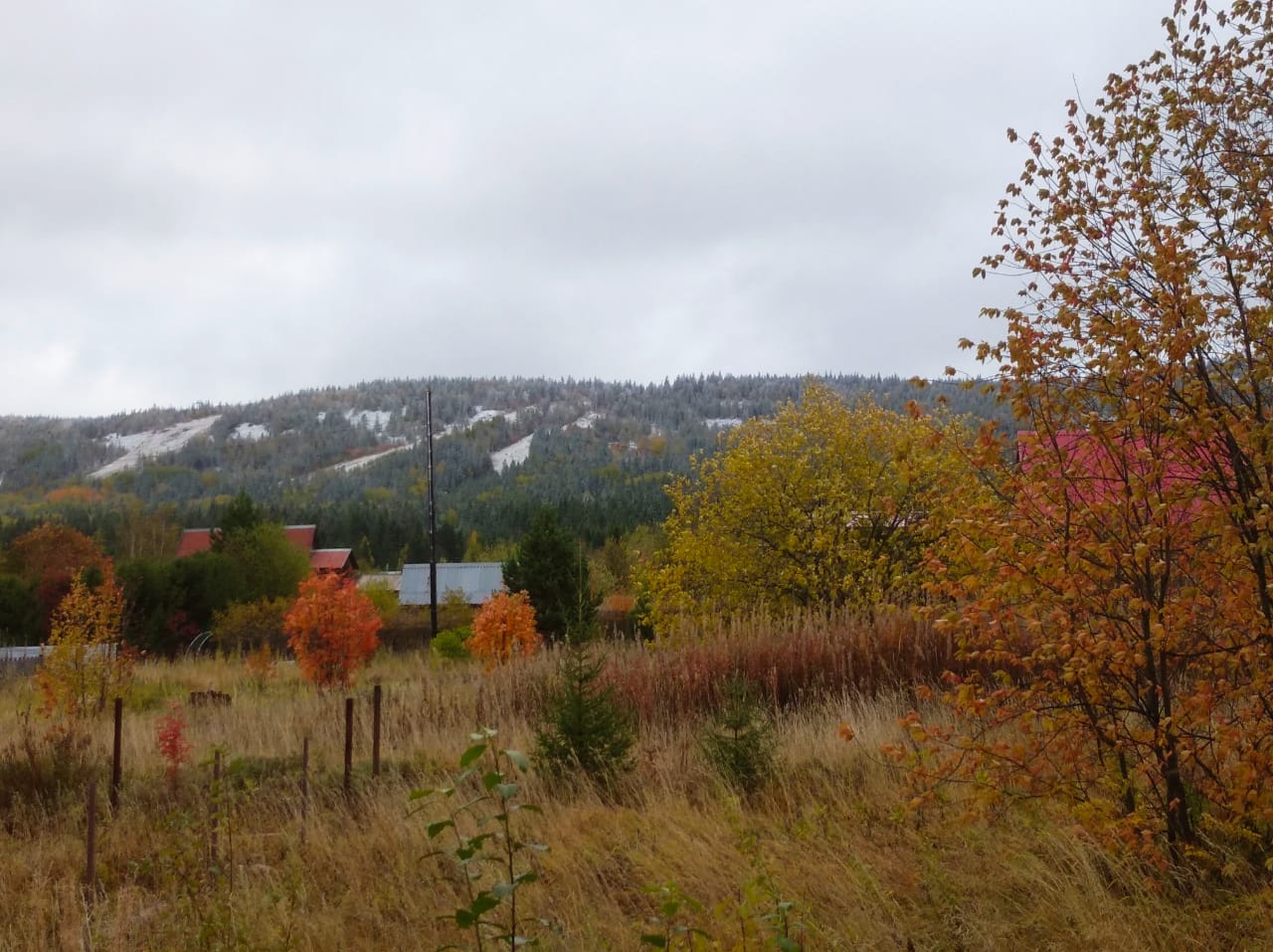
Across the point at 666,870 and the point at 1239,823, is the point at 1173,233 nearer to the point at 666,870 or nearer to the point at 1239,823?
the point at 1239,823

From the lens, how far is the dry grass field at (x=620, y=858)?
4508mm

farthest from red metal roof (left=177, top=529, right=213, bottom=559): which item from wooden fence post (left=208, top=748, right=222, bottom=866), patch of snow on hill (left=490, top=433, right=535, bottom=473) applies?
wooden fence post (left=208, top=748, right=222, bottom=866)

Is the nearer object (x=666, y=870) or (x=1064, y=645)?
(x=1064, y=645)

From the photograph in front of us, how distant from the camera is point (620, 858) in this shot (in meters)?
6.00

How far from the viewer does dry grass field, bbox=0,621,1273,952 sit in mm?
4508

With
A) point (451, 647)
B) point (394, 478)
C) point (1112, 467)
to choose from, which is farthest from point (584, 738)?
point (394, 478)

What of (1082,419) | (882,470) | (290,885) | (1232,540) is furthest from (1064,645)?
(882,470)

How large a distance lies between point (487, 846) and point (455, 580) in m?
58.6

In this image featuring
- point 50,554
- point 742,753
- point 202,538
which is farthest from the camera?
point 202,538

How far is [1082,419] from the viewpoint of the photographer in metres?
4.60

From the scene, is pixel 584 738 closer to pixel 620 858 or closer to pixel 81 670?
pixel 620 858

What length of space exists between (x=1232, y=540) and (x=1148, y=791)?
72.9 inches

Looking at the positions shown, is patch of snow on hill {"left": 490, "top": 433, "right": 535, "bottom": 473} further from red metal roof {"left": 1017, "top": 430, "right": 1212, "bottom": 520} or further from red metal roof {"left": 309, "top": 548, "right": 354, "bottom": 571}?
red metal roof {"left": 1017, "top": 430, "right": 1212, "bottom": 520}

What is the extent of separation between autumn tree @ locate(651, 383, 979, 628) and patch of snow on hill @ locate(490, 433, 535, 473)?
115m
